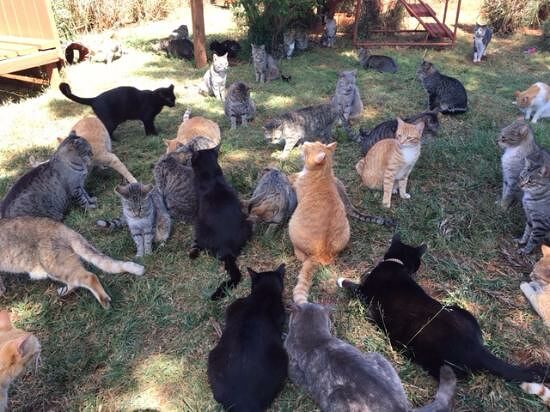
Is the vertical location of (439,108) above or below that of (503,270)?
above

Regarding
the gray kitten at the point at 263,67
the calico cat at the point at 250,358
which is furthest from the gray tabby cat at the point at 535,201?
the gray kitten at the point at 263,67

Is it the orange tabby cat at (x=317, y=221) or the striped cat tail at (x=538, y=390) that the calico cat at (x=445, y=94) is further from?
the striped cat tail at (x=538, y=390)

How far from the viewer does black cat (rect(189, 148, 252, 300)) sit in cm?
367

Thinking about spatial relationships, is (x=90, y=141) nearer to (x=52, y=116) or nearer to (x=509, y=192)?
(x=52, y=116)

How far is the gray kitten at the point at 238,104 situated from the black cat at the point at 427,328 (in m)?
4.19

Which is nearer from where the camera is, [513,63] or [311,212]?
[311,212]

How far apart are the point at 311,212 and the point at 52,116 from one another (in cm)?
592

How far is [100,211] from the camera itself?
4594 mm

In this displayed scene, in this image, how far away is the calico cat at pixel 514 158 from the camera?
4.25 m

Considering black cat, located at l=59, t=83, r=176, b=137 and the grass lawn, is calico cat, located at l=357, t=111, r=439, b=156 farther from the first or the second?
black cat, located at l=59, t=83, r=176, b=137

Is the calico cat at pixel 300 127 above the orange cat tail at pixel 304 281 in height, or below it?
above

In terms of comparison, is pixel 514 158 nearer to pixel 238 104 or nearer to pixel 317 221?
pixel 317 221

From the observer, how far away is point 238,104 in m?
6.48

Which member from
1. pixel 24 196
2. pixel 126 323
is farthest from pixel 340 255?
pixel 24 196
